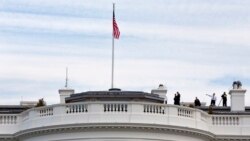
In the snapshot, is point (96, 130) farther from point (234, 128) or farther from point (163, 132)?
point (234, 128)

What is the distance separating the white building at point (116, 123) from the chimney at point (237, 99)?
12.8 feet

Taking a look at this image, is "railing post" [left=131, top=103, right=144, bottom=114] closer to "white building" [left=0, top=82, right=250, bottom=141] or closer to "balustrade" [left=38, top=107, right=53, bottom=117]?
"white building" [left=0, top=82, right=250, bottom=141]

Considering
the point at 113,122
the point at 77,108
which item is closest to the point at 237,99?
the point at 113,122

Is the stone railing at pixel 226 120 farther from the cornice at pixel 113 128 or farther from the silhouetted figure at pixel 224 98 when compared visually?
the silhouetted figure at pixel 224 98

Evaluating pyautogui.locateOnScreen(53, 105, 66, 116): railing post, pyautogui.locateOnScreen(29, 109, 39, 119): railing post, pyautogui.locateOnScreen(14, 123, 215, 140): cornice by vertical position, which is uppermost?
pyautogui.locateOnScreen(53, 105, 66, 116): railing post

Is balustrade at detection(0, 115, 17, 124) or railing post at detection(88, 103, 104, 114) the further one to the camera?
balustrade at detection(0, 115, 17, 124)

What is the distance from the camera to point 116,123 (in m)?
63.1

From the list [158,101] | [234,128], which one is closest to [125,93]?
[158,101]

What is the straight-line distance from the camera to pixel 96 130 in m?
63.6

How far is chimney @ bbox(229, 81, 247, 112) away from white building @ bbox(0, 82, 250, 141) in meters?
3.91

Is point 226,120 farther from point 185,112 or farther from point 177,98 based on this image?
point 177,98

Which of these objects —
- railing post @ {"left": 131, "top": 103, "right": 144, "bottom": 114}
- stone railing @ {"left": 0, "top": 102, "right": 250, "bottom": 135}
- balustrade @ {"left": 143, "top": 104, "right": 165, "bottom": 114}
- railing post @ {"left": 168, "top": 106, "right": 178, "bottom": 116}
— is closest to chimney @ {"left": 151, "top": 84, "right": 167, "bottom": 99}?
stone railing @ {"left": 0, "top": 102, "right": 250, "bottom": 135}

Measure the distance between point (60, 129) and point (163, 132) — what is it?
5971 millimetres

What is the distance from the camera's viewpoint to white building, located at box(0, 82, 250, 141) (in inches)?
2498
